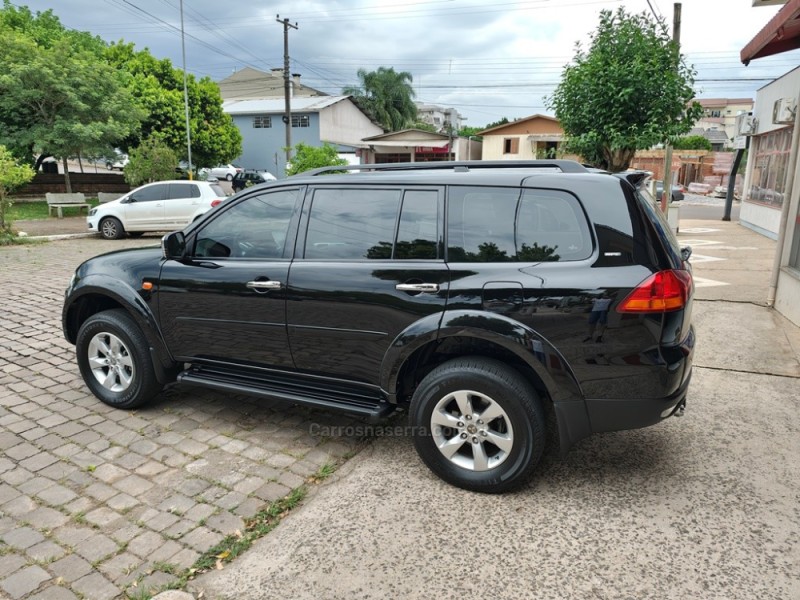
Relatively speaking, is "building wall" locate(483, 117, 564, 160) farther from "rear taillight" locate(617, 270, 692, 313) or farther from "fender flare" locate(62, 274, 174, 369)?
"rear taillight" locate(617, 270, 692, 313)

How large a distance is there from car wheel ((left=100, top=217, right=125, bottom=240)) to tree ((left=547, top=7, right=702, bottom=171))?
11351 millimetres

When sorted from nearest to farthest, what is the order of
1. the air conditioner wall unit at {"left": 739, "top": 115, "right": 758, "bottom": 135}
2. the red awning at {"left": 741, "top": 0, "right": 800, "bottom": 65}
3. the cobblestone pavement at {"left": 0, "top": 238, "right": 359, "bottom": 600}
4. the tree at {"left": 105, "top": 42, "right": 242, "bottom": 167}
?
the cobblestone pavement at {"left": 0, "top": 238, "right": 359, "bottom": 600}, the red awning at {"left": 741, "top": 0, "right": 800, "bottom": 65}, the air conditioner wall unit at {"left": 739, "top": 115, "right": 758, "bottom": 135}, the tree at {"left": 105, "top": 42, "right": 242, "bottom": 167}

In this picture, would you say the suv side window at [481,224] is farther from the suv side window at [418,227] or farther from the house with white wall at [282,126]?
the house with white wall at [282,126]

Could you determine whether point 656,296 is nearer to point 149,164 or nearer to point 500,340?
point 500,340

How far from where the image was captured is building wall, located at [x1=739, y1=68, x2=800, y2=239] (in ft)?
45.8

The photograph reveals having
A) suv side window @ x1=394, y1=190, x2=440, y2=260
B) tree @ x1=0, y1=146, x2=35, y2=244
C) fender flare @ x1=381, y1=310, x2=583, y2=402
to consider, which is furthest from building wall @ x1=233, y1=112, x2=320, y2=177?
fender flare @ x1=381, y1=310, x2=583, y2=402

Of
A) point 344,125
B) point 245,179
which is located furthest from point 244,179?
point 344,125

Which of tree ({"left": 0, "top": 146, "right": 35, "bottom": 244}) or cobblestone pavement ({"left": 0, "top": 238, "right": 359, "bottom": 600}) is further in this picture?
tree ({"left": 0, "top": 146, "right": 35, "bottom": 244})

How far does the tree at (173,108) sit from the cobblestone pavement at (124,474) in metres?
22.7

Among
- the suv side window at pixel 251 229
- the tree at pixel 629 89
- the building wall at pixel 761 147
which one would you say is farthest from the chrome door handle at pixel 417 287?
the building wall at pixel 761 147

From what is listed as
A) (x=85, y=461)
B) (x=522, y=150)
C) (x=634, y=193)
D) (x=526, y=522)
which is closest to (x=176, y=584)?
(x=85, y=461)

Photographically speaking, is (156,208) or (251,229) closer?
(251,229)

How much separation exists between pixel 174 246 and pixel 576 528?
307cm

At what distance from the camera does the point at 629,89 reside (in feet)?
29.1
